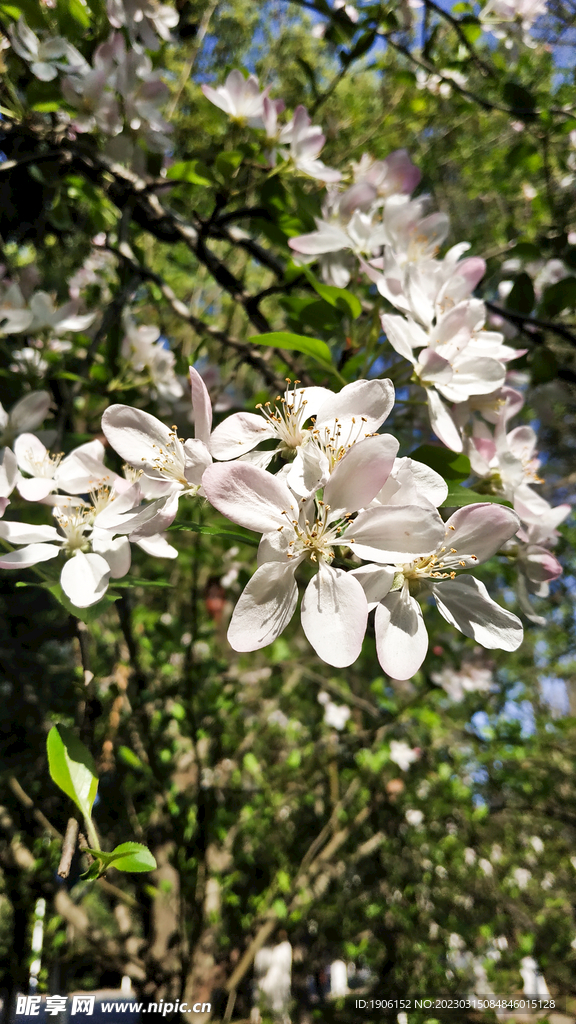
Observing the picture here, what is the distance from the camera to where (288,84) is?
298 cm

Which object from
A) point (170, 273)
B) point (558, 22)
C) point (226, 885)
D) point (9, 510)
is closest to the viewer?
point (9, 510)

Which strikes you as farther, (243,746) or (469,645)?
(469,645)

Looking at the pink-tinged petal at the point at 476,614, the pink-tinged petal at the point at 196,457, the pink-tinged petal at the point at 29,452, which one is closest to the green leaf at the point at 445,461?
the pink-tinged petal at the point at 476,614

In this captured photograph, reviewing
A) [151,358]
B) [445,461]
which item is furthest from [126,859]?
[151,358]

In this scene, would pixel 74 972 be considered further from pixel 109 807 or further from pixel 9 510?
pixel 9 510

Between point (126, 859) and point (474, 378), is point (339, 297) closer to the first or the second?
point (474, 378)

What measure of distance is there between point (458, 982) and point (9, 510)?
2476 mm

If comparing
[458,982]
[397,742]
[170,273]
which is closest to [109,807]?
[397,742]

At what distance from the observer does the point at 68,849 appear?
443 mm

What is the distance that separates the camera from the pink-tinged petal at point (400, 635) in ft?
1.52

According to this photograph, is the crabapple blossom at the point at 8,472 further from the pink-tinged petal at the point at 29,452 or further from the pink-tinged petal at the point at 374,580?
the pink-tinged petal at the point at 374,580

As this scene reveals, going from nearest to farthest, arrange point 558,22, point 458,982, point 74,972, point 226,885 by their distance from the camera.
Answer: point 226,885, point 74,972, point 558,22, point 458,982

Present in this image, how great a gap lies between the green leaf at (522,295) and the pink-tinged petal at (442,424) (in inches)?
20.4

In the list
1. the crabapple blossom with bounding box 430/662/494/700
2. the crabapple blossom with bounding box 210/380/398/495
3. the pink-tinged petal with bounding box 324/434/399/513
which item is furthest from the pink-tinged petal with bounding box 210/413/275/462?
the crabapple blossom with bounding box 430/662/494/700
